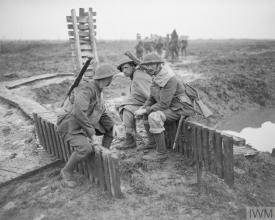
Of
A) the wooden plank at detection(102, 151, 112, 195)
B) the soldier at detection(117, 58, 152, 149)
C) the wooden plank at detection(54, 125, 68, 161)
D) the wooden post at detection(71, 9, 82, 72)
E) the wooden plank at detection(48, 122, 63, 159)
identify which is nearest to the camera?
the wooden plank at detection(102, 151, 112, 195)

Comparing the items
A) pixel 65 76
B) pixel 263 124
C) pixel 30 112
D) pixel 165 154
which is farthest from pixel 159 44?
pixel 165 154

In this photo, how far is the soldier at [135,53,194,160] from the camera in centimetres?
450

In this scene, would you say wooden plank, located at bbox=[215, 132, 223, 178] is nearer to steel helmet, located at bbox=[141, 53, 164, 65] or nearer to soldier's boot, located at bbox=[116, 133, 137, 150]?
steel helmet, located at bbox=[141, 53, 164, 65]

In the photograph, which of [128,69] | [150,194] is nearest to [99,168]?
[150,194]

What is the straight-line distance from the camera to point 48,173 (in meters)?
4.64

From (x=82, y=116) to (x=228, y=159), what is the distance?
2010 millimetres

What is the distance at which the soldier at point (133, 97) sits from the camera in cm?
530

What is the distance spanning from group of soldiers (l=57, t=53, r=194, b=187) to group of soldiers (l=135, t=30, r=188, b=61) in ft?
61.2

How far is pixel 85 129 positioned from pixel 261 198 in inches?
104

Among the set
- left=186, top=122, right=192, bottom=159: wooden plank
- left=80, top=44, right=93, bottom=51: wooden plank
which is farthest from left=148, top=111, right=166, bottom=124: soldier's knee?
left=80, top=44, right=93, bottom=51: wooden plank

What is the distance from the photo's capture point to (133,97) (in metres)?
5.52

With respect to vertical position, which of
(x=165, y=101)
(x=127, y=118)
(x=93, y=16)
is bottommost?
(x=127, y=118)

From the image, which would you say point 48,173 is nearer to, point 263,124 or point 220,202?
point 220,202

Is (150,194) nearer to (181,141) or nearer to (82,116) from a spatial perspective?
(181,141)
